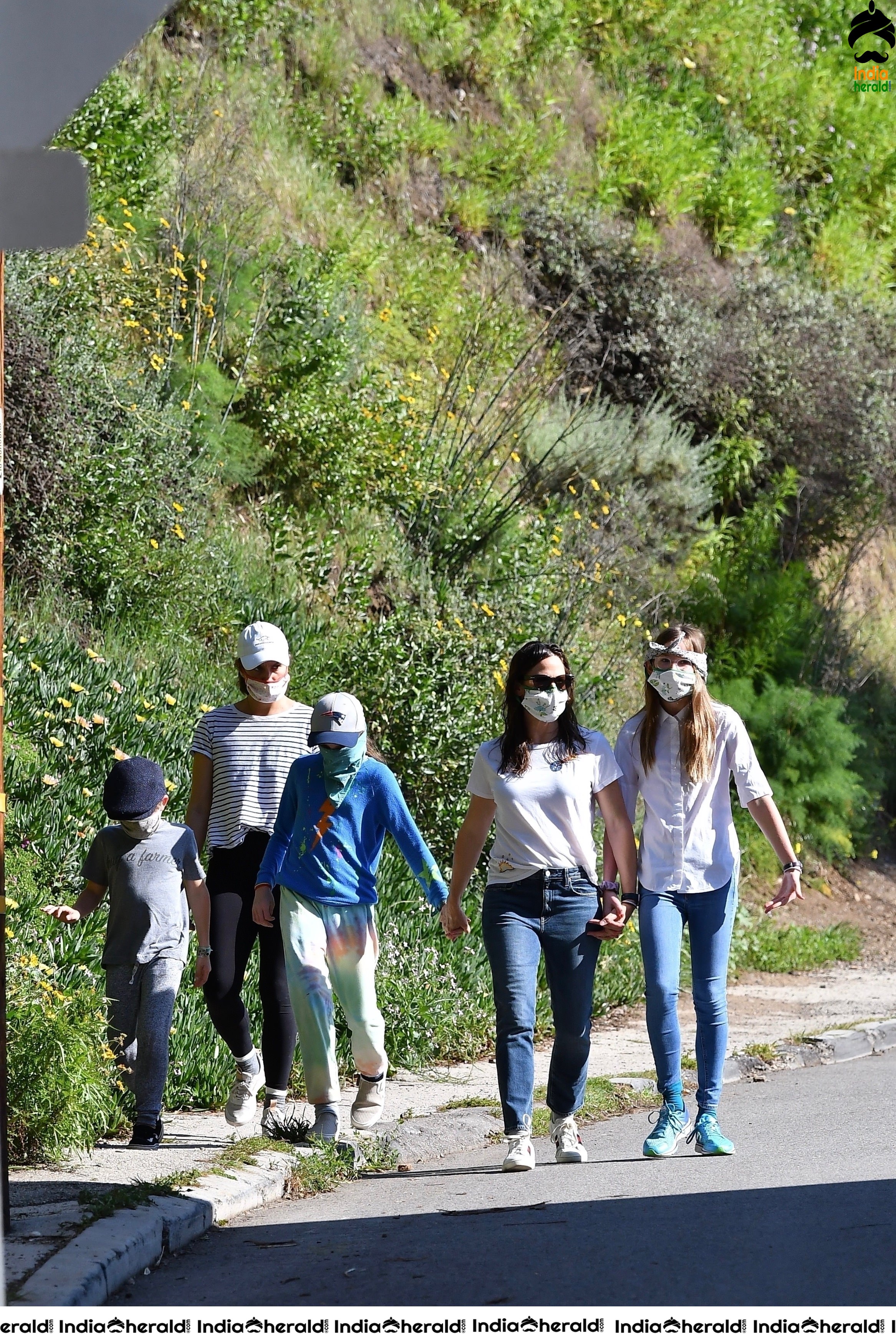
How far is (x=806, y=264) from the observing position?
70.1ft

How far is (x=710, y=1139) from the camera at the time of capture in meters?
6.00

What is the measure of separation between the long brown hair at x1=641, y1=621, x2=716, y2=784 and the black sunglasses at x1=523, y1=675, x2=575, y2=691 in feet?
1.07

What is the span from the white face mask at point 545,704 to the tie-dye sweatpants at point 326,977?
102 centimetres

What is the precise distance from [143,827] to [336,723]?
2.79 feet

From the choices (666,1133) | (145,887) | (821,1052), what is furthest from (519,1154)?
(821,1052)

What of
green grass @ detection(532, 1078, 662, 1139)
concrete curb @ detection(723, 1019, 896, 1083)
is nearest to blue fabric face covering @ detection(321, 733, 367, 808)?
green grass @ detection(532, 1078, 662, 1139)

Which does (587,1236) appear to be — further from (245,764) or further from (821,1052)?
(821,1052)

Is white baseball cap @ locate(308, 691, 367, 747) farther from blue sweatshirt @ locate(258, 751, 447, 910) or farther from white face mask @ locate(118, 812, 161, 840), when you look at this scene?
white face mask @ locate(118, 812, 161, 840)

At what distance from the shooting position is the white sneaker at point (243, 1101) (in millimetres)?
6266

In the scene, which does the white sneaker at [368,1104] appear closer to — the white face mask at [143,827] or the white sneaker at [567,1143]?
the white sneaker at [567,1143]

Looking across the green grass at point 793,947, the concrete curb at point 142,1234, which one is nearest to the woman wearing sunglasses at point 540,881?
the concrete curb at point 142,1234

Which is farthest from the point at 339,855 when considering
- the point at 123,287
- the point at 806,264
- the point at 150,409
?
the point at 806,264

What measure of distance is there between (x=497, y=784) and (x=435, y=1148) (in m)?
1.67
